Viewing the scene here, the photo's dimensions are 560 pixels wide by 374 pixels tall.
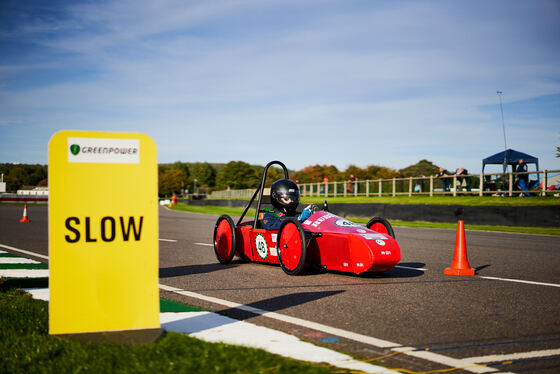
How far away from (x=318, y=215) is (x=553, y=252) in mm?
6255

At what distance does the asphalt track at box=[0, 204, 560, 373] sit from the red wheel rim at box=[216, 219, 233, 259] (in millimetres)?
264

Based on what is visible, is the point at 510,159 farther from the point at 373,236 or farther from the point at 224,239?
the point at 373,236

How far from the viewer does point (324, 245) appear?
27.2ft

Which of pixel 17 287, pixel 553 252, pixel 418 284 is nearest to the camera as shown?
pixel 17 287

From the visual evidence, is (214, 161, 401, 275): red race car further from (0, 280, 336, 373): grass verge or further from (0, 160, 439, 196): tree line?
(0, 160, 439, 196): tree line

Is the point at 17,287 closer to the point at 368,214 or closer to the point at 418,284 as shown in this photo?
the point at 418,284

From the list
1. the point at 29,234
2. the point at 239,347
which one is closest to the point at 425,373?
the point at 239,347

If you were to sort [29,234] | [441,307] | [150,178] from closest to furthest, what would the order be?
[150,178] < [441,307] < [29,234]

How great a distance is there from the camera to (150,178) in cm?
432

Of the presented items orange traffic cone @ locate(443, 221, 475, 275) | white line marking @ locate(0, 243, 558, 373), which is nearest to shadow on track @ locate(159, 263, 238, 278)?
white line marking @ locate(0, 243, 558, 373)

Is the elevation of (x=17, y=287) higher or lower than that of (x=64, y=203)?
lower

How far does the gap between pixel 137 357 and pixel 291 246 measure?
463 centimetres

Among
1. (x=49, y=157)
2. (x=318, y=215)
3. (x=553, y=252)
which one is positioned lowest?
(x=553, y=252)

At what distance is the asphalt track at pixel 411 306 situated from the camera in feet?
14.1
